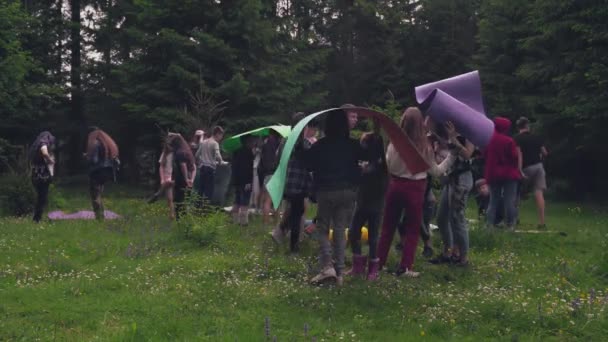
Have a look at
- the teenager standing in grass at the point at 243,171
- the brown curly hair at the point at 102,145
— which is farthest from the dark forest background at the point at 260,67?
the brown curly hair at the point at 102,145

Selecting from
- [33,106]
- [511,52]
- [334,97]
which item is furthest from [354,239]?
[334,97]

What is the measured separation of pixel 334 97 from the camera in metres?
36.2

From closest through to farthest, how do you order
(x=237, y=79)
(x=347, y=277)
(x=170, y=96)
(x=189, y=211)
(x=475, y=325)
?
(x=475, y=325), (x=347, y=277), (x=189, y=211), (x=237, y=79), (x=170, y=96)

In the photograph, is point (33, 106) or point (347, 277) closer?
point (347, 277)

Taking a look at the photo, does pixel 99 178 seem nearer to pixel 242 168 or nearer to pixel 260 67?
pixel 242 168

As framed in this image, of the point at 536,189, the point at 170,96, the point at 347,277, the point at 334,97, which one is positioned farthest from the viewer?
the point at 334,97

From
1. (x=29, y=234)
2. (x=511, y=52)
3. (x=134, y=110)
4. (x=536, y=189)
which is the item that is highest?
(x=511, y=52)

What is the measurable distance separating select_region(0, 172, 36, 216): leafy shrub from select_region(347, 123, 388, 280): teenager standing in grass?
10.8 meters

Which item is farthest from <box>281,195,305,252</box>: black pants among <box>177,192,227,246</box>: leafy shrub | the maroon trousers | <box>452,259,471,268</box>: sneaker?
<box>452,259,471,268</box>: sneaker

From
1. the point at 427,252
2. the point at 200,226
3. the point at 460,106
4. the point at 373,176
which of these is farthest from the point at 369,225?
the point at 200,226

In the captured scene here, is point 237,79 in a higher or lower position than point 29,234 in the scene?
higher

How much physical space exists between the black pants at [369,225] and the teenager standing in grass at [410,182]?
0.45ft

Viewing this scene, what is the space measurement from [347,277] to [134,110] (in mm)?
19926

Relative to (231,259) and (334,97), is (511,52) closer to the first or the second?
(334,97)
